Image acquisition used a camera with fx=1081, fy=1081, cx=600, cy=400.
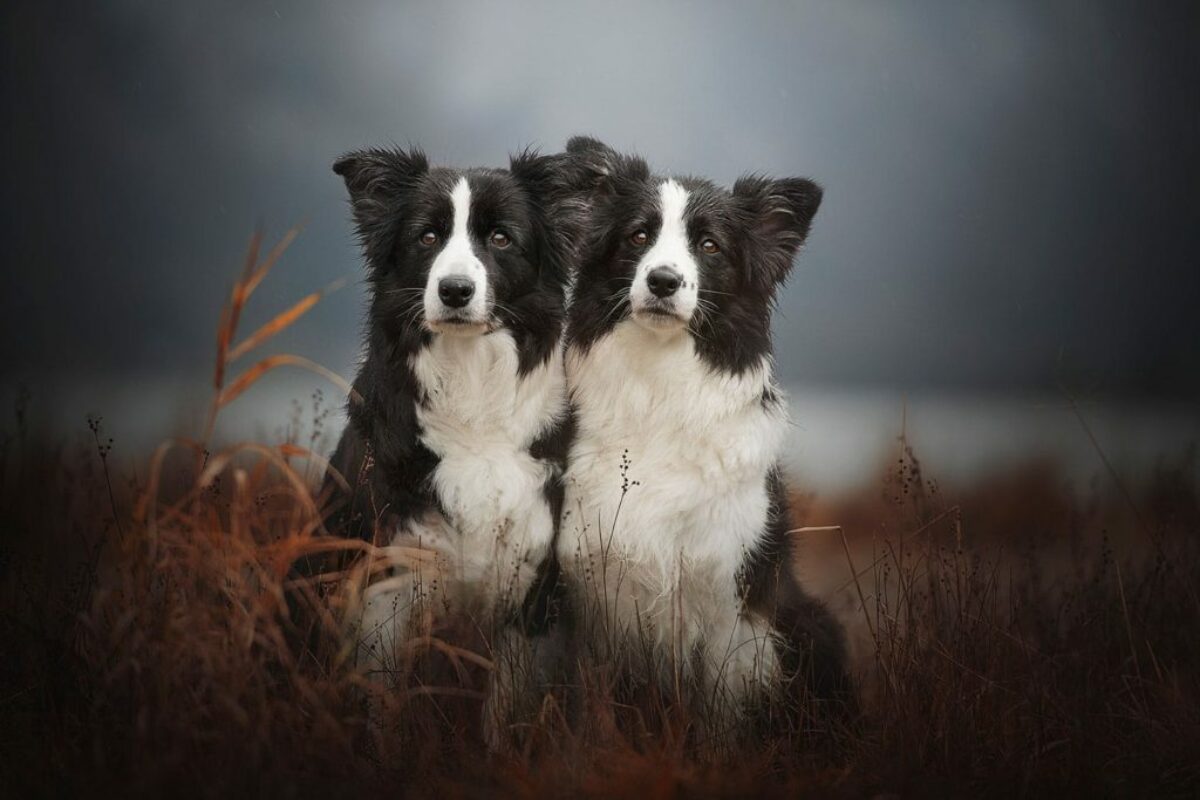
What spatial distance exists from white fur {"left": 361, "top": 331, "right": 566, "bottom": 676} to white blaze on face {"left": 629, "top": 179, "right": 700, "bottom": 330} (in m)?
0.48

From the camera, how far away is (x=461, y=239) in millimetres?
3750

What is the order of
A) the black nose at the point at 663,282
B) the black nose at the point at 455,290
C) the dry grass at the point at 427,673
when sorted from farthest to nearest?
the black nose at the point at 663,282 → the black nose at the point at 455,290 → the dry grass at the point at 427,673

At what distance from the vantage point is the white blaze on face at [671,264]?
3.74 m

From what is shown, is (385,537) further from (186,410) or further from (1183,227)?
(1183,227)

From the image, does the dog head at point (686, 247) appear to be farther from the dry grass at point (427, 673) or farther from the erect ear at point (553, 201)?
the dry grass at point (427, 673)

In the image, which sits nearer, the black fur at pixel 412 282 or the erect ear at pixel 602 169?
the black fur at pixel 412 282

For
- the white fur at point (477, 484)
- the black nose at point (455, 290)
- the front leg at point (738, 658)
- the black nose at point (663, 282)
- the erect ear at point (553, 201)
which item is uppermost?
the erect ear at point (553, 201)

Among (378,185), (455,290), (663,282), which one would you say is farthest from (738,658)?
(378,185)

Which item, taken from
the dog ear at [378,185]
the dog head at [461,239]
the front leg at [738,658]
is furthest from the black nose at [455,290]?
the front leg at [738,658]

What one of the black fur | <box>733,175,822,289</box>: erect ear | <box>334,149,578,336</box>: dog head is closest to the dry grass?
the black fur

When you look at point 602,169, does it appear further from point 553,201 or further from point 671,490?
point 671,490

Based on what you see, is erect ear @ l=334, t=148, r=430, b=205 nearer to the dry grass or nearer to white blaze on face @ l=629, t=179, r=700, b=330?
the dry grass

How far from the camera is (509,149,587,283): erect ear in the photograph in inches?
157

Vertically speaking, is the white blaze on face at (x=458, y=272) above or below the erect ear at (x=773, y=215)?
below
